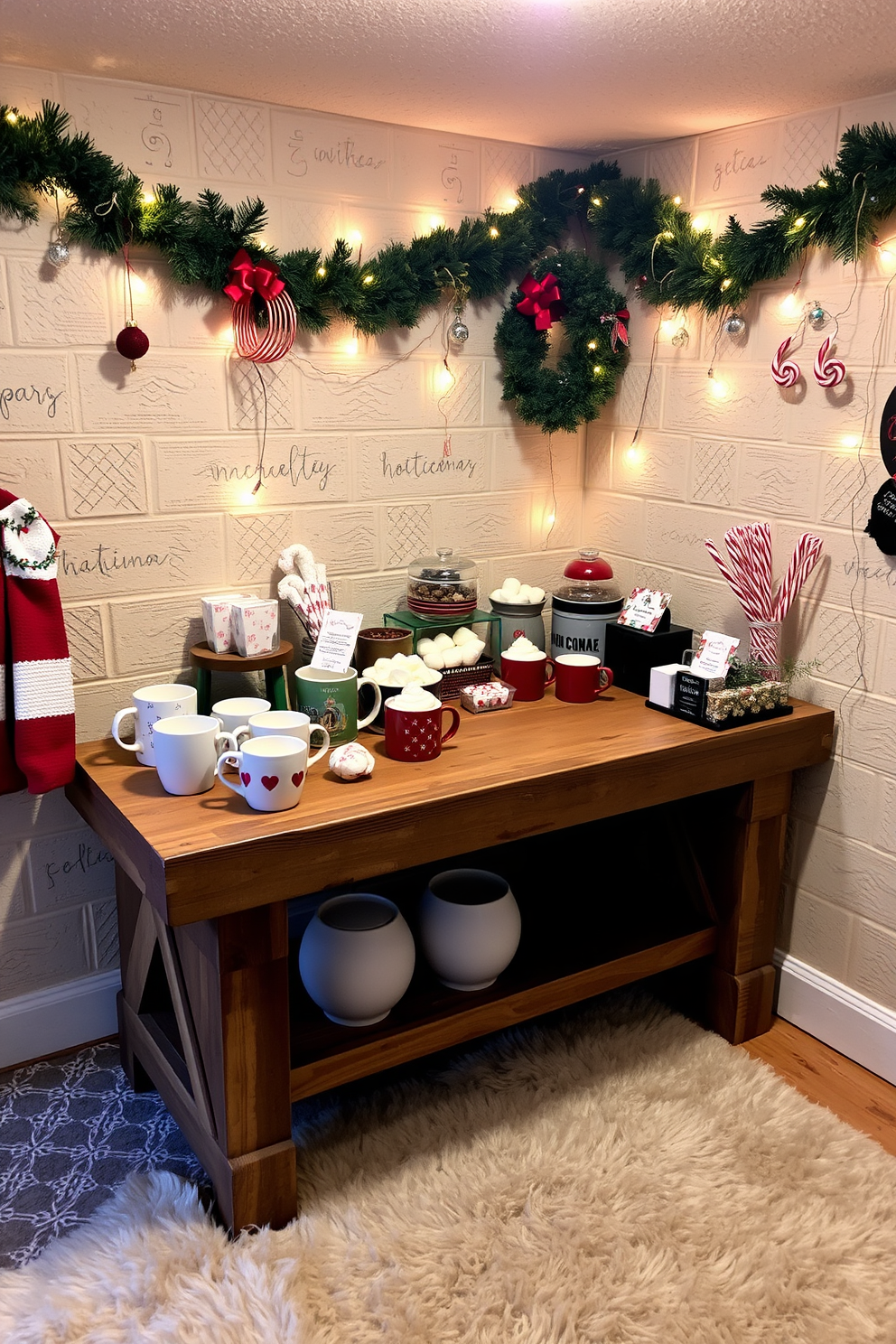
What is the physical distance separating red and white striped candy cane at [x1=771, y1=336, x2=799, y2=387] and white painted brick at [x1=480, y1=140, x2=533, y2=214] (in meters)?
0.78

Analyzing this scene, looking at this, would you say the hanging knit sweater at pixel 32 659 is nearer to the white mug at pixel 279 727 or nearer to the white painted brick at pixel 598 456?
the white mug at pixel 279 727

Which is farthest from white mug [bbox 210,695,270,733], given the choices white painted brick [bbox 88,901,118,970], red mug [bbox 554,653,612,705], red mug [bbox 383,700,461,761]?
red mug [bbox 554,653,612,705]

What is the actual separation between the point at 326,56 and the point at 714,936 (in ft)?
6.66

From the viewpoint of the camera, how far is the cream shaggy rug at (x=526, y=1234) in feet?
5.72

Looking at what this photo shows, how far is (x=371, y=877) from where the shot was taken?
204cm

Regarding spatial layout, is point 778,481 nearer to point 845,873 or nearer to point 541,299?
point 541,299

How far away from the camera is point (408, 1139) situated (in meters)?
2.15

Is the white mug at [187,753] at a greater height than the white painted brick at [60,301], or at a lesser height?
lesser

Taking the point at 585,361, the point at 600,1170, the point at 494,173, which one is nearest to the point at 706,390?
the point at 585,361

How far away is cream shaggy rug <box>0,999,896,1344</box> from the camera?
1.74m

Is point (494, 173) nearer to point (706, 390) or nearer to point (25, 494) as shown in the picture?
point (706, 390)

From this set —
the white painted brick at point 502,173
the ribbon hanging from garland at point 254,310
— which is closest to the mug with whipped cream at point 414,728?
the ribbon hanging from garland at point 254,310

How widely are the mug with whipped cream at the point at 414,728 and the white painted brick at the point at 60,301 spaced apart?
0.96 m

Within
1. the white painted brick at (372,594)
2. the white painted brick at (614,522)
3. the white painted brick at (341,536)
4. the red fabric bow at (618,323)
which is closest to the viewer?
the white painted brick at (341,536)
